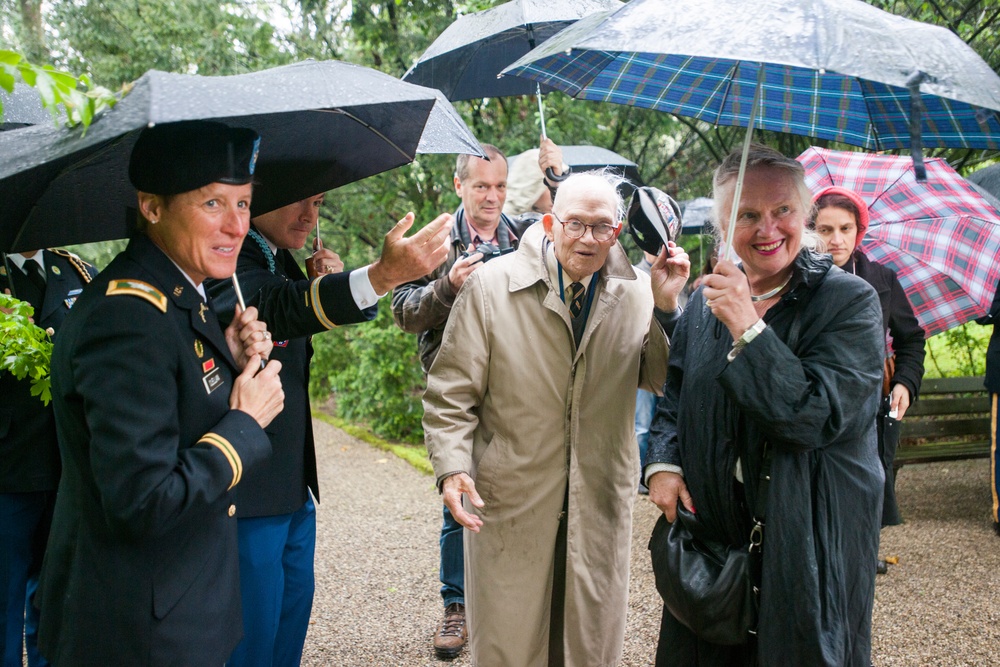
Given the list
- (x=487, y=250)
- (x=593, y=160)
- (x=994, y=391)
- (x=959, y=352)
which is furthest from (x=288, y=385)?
(x=959, y=352)

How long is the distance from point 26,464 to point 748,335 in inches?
97.1

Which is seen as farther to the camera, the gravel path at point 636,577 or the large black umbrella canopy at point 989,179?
the large black umbrella canopy at point 989,179

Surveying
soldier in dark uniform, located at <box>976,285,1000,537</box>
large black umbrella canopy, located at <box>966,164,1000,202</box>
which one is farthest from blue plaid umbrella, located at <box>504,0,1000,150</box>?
soldier in dark uniform, located at <box>976,285,1000,537</box>

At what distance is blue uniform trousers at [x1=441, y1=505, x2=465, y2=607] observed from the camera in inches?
153

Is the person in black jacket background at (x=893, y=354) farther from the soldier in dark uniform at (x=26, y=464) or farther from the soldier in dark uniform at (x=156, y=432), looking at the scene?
the soldier in dark uniform at (x=26, y=464)

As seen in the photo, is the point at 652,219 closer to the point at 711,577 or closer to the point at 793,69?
the point at 793,69

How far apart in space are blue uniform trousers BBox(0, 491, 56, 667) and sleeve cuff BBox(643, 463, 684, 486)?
2139 millimetres

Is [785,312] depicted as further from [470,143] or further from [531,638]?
[531,638]

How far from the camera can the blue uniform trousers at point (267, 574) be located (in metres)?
2.58

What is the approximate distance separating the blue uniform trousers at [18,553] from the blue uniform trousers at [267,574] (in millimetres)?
942

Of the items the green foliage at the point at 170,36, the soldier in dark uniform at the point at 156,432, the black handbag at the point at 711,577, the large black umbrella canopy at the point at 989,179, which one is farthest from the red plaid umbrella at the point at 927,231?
the green foliage at the point at 170,36

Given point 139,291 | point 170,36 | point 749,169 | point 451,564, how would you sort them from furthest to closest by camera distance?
1. point 170,36
2. point 451,564
3. point 749,169
4. point 139,291

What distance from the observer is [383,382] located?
7.91 metres

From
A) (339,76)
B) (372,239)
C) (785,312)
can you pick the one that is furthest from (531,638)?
(372,239)
